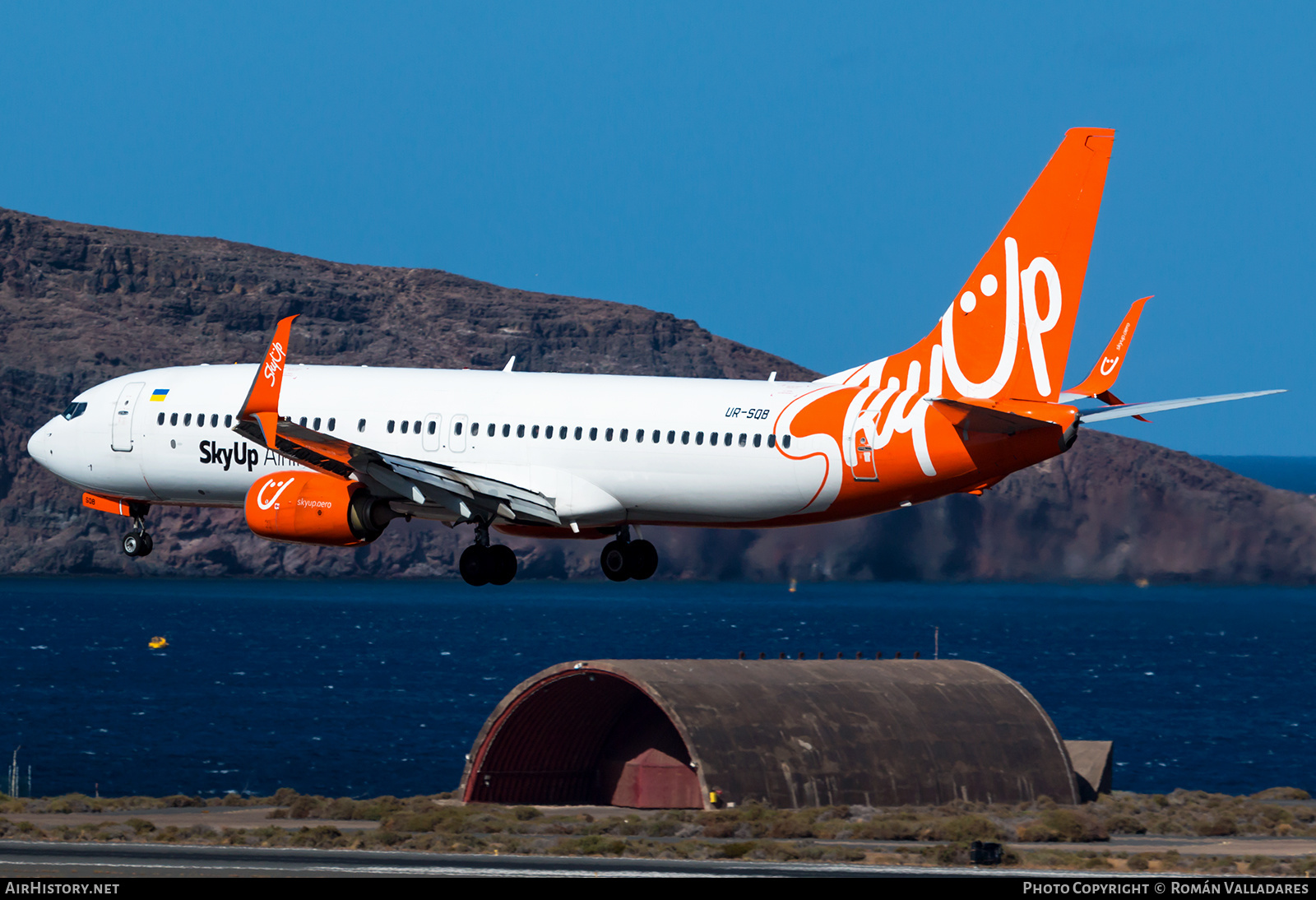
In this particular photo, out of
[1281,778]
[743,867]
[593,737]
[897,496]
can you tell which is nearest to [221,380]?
[897,496]

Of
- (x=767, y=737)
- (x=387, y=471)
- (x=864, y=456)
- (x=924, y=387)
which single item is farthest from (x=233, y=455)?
(x=767, y=737)

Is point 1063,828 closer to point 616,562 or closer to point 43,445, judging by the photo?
point 616,562

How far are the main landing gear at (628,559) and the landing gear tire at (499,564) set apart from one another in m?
2.62

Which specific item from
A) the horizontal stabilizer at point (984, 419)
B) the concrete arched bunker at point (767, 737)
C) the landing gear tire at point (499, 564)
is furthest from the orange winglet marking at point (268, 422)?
the concrete arched bunker at point (767, 737)

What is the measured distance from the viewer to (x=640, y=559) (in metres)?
53.3

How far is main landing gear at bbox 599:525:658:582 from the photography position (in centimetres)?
5300

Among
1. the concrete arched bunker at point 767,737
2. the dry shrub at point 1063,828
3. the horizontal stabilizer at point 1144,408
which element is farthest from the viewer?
the dry shrub at point 1063,828

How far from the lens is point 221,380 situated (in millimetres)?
58750

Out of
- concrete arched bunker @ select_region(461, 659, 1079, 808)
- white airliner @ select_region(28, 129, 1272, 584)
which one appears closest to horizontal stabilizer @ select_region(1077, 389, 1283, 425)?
white airliner @ select_region(28, 129, 1272, 584)

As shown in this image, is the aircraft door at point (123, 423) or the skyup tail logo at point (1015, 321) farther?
the aircraft door at point (123, 423)

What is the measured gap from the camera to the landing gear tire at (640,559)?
5288 cm

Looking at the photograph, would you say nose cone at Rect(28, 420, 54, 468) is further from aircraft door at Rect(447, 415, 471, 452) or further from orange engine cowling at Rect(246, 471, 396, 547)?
aircraft door at Rect(447, 415, 471, 452)

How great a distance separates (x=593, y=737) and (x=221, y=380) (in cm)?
6509

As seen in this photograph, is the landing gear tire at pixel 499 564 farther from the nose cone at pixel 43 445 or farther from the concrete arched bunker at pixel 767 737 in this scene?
the concrete arched bunker at pixel 767 737
